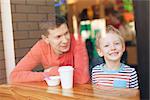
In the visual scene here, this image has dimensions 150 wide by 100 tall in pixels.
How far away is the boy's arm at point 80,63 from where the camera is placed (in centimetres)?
188

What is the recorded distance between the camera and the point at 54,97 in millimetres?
1632

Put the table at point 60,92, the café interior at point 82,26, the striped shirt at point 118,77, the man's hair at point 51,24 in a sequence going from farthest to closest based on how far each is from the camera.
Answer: the man's hair at point 51,24, the striped shirt at point 118,77, the table at point 60,92, the café interior at point 82,26

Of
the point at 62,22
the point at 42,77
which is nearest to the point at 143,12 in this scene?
the point at 62,22

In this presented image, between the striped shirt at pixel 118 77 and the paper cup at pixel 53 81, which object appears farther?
the paper cup at pixel 53 81

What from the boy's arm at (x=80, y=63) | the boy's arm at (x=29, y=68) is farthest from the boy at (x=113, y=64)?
the boy's arm at (x=29, y=68)

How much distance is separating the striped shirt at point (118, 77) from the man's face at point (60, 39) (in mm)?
297

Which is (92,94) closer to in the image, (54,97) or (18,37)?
(54,97)

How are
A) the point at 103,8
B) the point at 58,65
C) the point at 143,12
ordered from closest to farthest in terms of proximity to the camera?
the point at 143,12 < the point at 103,8 < the point at 58,65

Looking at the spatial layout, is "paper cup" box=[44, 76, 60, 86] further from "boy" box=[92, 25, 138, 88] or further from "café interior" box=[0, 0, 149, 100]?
"boy" box=[92, 25, 138, 88]

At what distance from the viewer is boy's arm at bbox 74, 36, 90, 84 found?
188 cm

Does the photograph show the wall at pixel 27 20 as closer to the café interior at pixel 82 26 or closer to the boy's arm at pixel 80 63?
the café interior at pixel 82 26

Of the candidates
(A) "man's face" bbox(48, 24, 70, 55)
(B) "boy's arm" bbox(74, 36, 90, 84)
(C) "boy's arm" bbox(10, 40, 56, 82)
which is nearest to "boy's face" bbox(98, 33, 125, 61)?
(B) "boy's arm" bbox(74, 36, 90, 84)

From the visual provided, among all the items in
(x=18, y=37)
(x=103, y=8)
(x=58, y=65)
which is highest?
(x=103, y=8)

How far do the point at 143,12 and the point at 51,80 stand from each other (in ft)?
3.05
